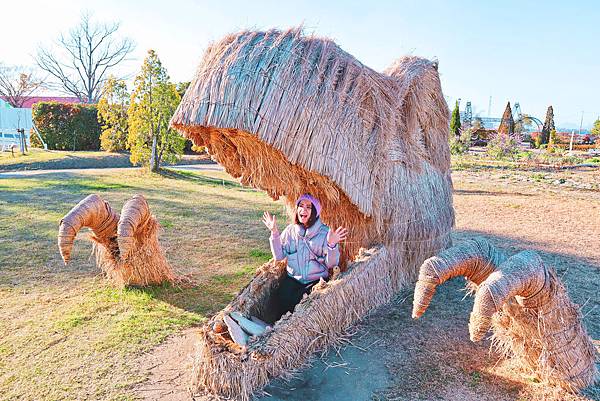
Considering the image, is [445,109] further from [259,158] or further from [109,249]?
[109,249]

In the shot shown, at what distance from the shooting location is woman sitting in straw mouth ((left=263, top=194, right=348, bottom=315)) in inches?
176

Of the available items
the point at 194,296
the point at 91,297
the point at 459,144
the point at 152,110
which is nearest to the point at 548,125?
the point at 459,144

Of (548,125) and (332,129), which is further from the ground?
(548,125)

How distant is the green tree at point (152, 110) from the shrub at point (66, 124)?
8296 millimetres

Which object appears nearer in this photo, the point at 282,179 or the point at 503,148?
the point at 282,179

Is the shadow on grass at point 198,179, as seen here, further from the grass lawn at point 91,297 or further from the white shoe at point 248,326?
the white shoe at point 248,326

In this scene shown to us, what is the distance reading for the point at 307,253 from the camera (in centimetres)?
457

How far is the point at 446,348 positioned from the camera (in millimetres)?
4105

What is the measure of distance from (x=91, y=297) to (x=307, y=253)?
7.98 ft

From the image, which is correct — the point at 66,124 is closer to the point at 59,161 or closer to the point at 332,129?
the point at 59,161

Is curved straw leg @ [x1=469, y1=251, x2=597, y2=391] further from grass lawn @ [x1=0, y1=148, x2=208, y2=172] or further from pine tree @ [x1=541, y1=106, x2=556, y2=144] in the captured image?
pine tree @ [x1=541, y1=106, x2=556, y2=144]

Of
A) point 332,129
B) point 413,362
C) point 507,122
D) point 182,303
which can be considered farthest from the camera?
point 507,122

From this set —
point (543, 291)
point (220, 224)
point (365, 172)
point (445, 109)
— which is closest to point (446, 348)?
point (543, 291)

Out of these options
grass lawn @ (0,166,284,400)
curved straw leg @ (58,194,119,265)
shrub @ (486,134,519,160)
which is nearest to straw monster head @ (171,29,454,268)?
curved straw leg @ (58,194,119,265)
